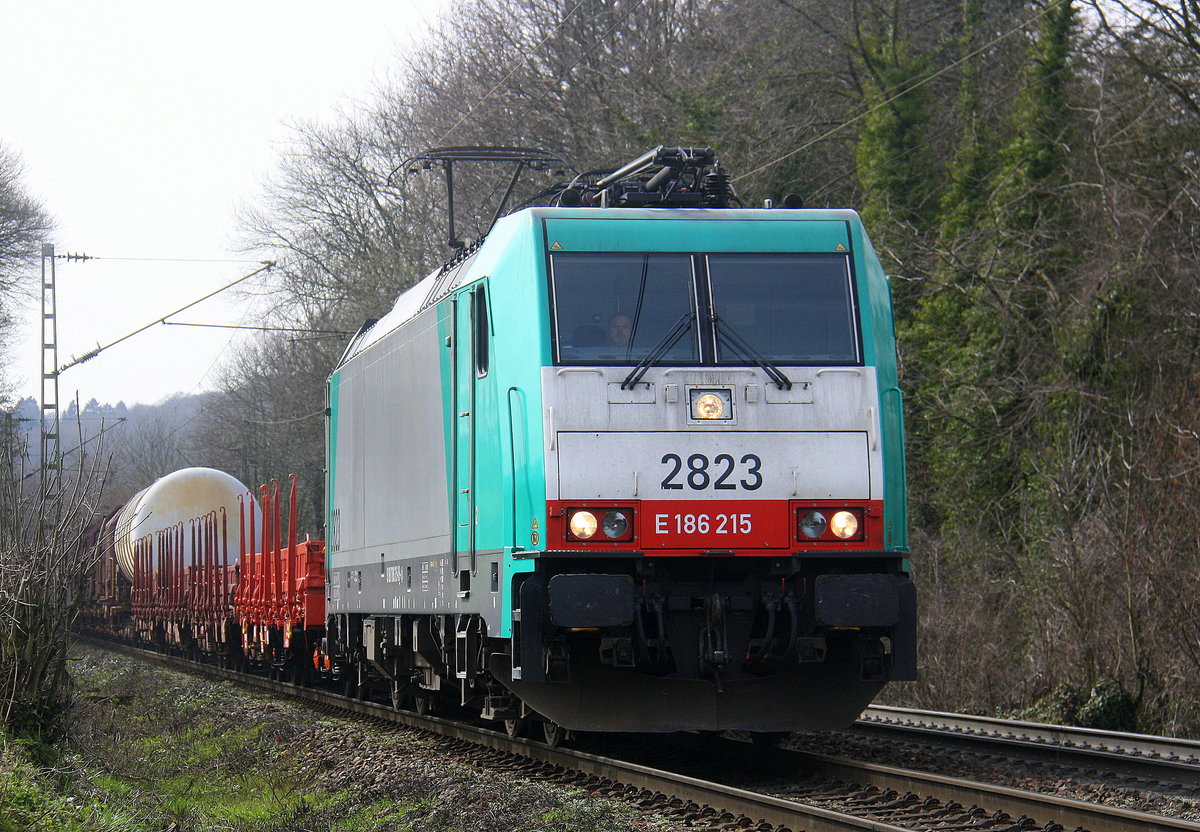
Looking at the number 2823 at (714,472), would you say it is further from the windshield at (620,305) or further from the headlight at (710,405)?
the windshield at (620,305)

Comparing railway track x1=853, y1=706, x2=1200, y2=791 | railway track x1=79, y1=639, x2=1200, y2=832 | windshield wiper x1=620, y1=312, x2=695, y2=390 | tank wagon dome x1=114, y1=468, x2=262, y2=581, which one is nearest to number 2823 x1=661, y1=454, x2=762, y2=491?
windshield wiper x1=620, y1=312, x2=695, y2=390

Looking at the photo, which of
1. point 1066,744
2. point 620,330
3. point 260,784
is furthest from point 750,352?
point 260,784

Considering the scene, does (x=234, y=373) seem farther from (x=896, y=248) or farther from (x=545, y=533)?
(x=545, y=533)

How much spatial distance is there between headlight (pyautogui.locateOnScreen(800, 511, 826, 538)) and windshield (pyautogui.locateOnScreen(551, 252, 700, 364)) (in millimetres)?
1128

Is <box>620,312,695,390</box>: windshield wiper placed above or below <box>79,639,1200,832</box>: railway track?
above

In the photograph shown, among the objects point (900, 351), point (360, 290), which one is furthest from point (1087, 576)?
point (360, 290)

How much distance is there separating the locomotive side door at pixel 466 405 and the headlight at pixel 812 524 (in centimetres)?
217

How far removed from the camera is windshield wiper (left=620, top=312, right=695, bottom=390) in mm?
8500

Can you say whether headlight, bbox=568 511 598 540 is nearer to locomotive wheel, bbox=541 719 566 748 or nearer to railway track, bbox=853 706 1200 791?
locomotive wheel, bbox=541 719 566 748

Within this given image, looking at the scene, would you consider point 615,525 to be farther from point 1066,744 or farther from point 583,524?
point 1066,744

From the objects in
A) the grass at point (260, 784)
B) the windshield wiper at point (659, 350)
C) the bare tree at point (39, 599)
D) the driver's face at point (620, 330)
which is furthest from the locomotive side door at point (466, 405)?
the bare tree at point (39, 599)

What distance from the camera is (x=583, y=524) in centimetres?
832

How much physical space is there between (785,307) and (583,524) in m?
1.86

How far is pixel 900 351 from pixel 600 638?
15605 mm
